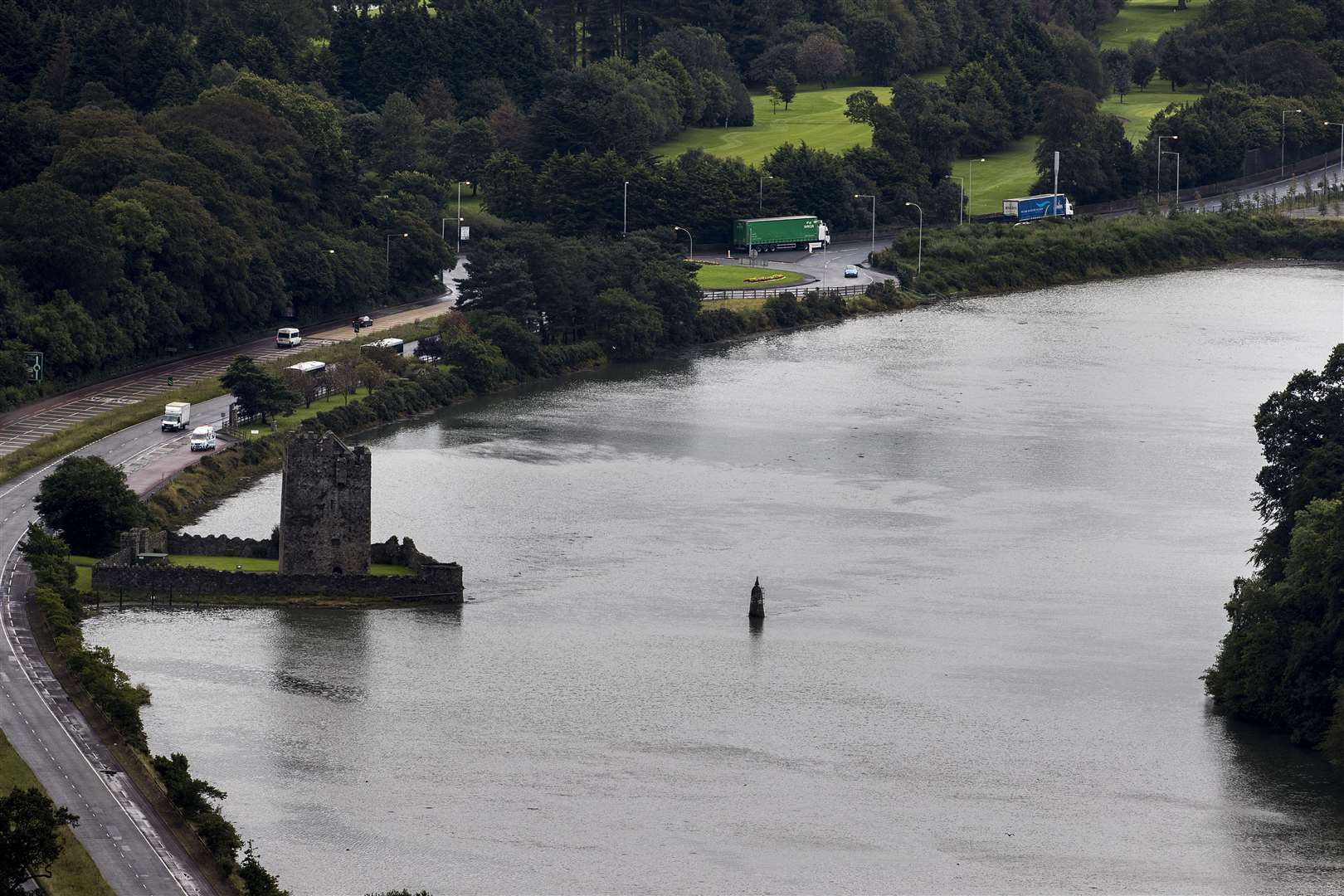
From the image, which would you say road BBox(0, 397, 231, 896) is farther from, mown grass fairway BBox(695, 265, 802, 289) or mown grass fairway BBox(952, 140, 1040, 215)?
mown grass fairway BBox(952, 140, 1040, 215)

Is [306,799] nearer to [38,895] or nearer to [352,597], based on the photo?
[38,895]

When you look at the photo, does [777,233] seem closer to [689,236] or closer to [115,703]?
[689,236]

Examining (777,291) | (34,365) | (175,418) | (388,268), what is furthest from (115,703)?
(777,291)

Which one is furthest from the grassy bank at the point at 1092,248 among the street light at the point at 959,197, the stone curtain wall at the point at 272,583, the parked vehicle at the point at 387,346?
the stone curtain wall at the point at 272,583

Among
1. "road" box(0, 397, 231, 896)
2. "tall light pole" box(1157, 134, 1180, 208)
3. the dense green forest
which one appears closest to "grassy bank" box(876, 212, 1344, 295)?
"tall light pole" box(1157, 134, 1180, 208)

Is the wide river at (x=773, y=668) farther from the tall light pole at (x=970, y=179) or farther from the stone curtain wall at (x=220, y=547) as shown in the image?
the tall light pole at (x=970, y=179)

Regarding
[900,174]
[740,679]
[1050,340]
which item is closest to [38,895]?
[740,679]
